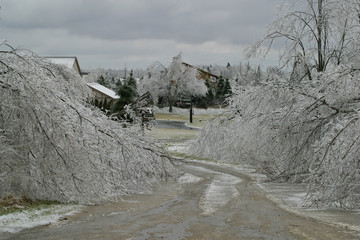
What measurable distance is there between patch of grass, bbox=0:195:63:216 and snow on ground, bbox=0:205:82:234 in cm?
32

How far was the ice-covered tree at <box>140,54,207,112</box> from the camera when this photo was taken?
74.3m

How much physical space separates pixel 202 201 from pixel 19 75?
207 inches

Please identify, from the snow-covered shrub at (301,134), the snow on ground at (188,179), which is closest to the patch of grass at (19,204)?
the snow-covered shrub at (301,134)

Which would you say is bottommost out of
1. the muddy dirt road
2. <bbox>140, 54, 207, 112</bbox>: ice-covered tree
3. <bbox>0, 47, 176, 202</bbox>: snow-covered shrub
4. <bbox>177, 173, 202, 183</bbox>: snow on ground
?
<bbox>177, 173, 202, 183</bbox>: snow on ground

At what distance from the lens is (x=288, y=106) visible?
1405cm

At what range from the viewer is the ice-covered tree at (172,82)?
74.3 metres

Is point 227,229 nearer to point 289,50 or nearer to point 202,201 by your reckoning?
point 202,201

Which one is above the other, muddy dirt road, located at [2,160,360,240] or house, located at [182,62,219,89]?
house, located at [182,62,219,89]

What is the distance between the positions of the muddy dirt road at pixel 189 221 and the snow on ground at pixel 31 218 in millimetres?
209

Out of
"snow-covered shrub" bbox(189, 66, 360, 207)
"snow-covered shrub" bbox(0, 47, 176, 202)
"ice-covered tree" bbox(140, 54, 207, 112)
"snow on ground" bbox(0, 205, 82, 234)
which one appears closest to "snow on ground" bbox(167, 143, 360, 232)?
"snow-covered shrub" bbox(189, 66, 360, 207)

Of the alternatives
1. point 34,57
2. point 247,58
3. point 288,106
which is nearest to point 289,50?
point 247,58

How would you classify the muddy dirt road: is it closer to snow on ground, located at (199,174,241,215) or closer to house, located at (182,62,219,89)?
snow on ground, located at (199,174,241,215)

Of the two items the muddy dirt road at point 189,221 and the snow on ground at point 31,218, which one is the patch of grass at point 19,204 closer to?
the snow on ground at point 31,218

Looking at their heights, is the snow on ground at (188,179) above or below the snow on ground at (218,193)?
below
